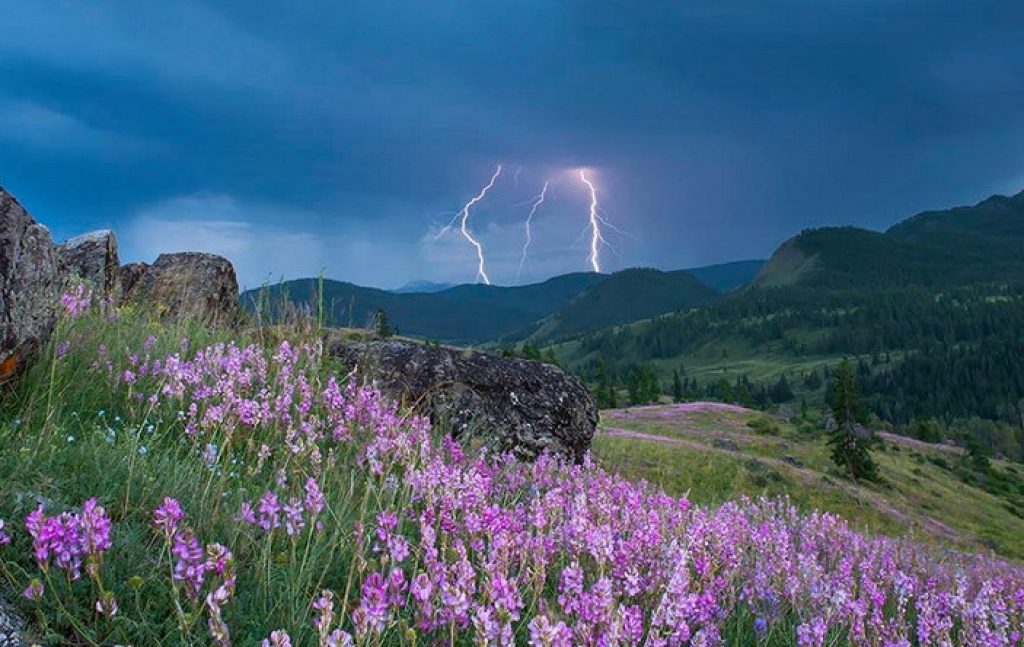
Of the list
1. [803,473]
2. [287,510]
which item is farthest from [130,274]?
[803,473]

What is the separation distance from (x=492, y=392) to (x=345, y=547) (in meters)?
7.84

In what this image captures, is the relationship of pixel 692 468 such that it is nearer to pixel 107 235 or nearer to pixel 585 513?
pixel 107 235

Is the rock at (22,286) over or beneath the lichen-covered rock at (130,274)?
beneath

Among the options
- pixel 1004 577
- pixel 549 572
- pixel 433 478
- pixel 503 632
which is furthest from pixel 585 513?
pixel 1004 577

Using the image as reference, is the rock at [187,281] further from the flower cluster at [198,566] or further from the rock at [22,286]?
the flower cluster at [198,566]

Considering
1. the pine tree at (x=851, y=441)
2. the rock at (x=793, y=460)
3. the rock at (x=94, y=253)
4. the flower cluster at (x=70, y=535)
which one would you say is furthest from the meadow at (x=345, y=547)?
the pine tree at (x=851, y=441)

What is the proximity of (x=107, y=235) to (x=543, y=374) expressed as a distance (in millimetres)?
12383

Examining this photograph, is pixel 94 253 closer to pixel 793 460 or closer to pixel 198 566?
pixel 198 566

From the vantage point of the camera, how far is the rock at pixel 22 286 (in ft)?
15.7

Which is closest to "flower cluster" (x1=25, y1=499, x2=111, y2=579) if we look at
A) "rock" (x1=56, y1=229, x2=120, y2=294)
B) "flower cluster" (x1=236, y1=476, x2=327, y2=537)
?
"flower cluster" (x1=236, y1=476, x2=327, y2=537)

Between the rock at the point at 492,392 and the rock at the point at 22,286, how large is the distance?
4667 mm

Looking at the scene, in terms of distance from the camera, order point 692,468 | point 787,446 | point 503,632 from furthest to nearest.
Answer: point 787,446 → point 692,468 → point 503,632

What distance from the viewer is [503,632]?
2.18m

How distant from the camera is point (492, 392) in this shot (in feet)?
37.2
